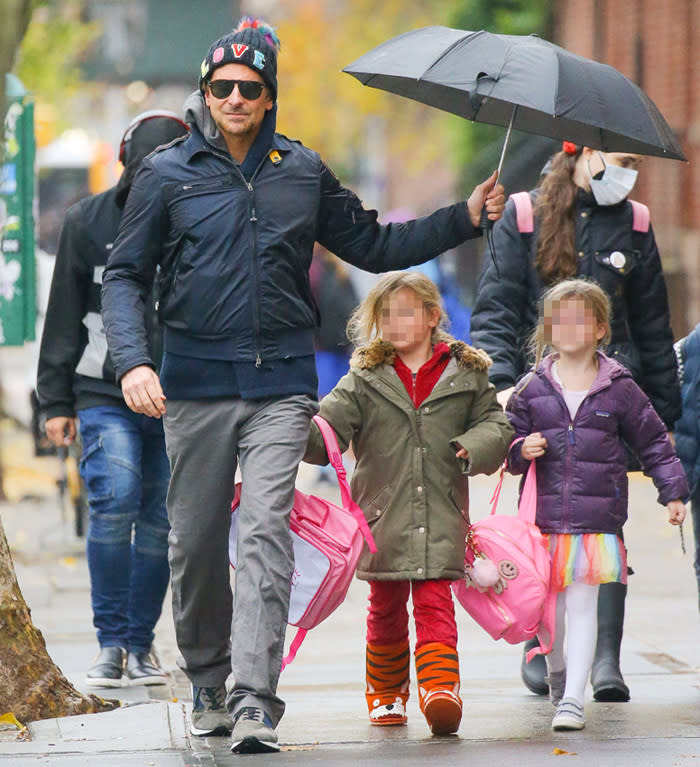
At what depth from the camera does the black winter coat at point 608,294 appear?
20.3ft

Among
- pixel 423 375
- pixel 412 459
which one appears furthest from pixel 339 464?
pixel 423 375

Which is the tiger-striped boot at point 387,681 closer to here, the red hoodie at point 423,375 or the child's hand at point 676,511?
the red hoodie at point 423,375

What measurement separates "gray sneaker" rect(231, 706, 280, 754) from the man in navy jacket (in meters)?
0.05

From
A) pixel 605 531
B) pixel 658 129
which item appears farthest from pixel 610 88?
pixel 605 531

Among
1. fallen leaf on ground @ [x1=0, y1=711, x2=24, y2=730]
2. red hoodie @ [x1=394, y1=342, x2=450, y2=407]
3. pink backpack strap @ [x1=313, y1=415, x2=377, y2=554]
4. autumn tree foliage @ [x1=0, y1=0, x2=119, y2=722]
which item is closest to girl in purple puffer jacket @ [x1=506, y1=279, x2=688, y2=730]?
→ red hoodie @ [x1=394, y1=342, x2=450, y2=407]

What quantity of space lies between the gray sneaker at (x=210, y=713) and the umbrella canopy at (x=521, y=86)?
6.44 ft

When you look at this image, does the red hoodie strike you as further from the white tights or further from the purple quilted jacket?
the white tights

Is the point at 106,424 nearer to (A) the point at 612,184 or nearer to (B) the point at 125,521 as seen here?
(B) the point at 125,521

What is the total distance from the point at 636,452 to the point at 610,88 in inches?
45.9

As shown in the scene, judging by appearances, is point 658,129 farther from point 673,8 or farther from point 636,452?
point 673,8

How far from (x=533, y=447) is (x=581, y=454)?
0.16 m

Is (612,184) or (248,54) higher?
(248,54)

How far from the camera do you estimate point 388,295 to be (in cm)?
559

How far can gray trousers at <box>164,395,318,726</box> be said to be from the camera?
5.03 metres
